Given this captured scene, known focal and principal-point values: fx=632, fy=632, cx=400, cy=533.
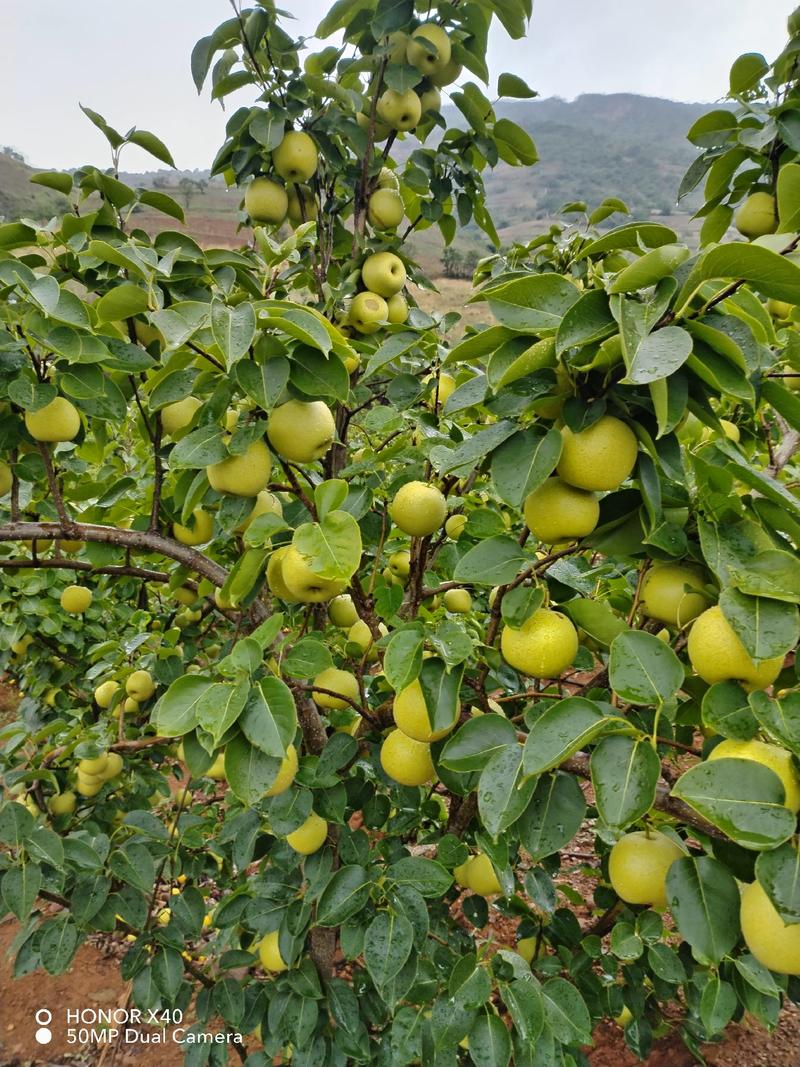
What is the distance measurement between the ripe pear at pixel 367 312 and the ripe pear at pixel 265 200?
503mm

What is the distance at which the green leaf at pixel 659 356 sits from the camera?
0.72 meters

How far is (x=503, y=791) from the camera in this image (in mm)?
920

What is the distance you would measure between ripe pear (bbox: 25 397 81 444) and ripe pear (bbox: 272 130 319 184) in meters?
1.28

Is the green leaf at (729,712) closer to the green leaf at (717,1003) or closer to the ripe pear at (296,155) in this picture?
the green leaf at (717,1003)

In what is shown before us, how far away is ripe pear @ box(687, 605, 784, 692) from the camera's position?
85cm

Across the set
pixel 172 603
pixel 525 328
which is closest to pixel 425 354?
pixel 525 328

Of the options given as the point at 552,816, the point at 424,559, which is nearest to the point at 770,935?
the point at 552,816

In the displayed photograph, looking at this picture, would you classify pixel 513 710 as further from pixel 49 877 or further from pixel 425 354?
pixel 49 877

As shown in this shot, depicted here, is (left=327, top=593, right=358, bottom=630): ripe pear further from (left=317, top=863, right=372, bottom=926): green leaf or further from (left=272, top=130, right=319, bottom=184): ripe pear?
A: (left=272, top=130, right=319, bottom=184): ripe pear

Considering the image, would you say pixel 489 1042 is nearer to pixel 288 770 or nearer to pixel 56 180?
pixel 288 770

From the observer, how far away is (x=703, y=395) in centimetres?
93

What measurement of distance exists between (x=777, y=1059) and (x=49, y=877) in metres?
3.07

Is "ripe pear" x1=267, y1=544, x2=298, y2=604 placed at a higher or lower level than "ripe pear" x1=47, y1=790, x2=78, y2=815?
higher

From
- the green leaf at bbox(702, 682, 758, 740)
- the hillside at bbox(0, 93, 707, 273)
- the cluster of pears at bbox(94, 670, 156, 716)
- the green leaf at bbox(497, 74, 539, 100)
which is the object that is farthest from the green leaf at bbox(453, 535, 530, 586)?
the hillside at bbox(0, 93, 707, 273)
